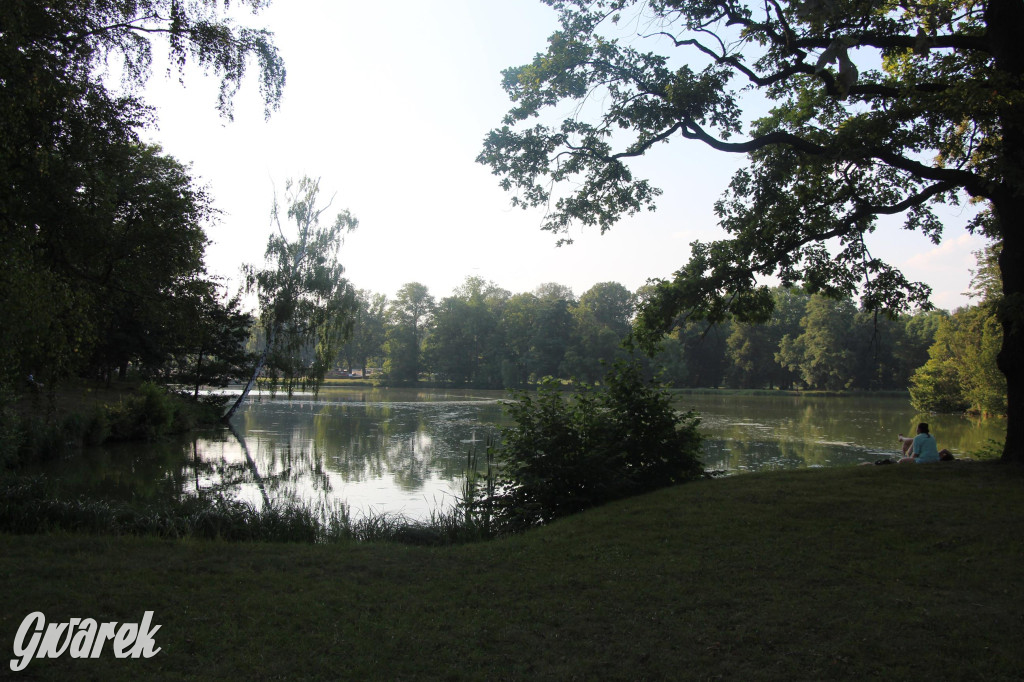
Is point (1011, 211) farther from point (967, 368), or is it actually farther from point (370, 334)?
point (370, 334)

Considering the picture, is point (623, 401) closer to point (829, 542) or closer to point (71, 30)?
point (829, 542)

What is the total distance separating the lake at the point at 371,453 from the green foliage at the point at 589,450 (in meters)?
0.76

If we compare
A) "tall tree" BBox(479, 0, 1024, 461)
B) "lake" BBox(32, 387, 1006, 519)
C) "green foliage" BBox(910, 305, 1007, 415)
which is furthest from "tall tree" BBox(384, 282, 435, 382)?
"tall tree" BBox(479, 0, 1024, 461)

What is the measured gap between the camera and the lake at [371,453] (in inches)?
492

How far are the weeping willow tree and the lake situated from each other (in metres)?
2.74

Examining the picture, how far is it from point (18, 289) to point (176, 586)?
297cm

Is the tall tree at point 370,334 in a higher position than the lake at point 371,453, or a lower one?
higher

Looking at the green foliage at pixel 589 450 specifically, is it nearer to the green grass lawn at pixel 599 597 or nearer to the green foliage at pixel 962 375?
the green grass lawn at pixel 599 597

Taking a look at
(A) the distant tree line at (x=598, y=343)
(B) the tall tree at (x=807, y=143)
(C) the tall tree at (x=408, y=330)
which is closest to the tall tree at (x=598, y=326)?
(A) the distant tree line at (x=598, y=343)

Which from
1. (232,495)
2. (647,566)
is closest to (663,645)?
(647,566)

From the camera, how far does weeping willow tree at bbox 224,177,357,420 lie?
25047 millimetres

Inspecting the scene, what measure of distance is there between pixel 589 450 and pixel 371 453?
440 inches

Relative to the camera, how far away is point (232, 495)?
1207 centimetres

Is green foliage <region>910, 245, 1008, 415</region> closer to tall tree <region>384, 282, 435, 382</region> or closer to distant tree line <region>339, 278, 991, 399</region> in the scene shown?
distant tree line <region>339, 278, 991, 399</region>
